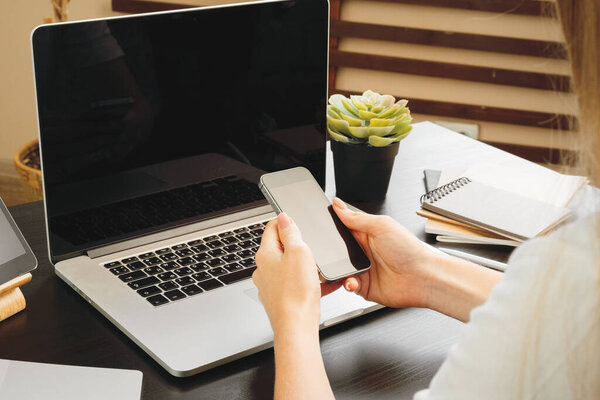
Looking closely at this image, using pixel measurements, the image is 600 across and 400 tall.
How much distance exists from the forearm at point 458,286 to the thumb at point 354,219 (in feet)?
0.34

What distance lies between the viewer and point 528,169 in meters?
1.28

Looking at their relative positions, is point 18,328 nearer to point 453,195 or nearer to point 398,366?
point 398,366

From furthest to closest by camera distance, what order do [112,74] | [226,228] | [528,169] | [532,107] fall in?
1. [532,107]
2. [528,169]
3. [226,228]
4. [112,74]

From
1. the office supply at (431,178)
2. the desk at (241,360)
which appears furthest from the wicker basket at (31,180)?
the office supply at (431,178)

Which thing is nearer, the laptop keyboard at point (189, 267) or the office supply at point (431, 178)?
the laptop keyboard at point (189, 267)

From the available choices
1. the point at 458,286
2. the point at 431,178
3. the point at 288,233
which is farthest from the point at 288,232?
the point at 431,178

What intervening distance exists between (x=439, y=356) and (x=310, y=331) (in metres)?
0.17

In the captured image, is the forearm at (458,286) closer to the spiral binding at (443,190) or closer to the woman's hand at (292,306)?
the woman's hand at (292,306)

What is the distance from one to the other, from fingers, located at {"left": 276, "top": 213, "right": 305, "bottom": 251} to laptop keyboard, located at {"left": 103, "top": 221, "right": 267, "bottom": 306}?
12 centimetres

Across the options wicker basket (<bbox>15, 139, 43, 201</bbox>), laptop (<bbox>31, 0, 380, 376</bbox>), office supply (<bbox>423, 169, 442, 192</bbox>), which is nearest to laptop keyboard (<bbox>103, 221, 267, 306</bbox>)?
laptop (<bbox>31, 0, 380, 376</bbox>)

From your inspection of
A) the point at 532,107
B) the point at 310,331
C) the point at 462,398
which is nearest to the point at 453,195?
the point at 310,331

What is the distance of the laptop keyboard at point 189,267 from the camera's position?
2.83 ft

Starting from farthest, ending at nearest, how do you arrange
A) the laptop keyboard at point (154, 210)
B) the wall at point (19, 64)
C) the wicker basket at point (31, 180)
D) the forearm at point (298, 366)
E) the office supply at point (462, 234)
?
the wall at point (19, 64)
the wicker basket at point (31, 180)
the office supply at point (462, 234)
the laptop keyboard at point (154, 210)
the forearm at point (298, 366)

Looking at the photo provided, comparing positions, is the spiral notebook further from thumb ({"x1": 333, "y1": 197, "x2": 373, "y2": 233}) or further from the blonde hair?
the blonde hair
